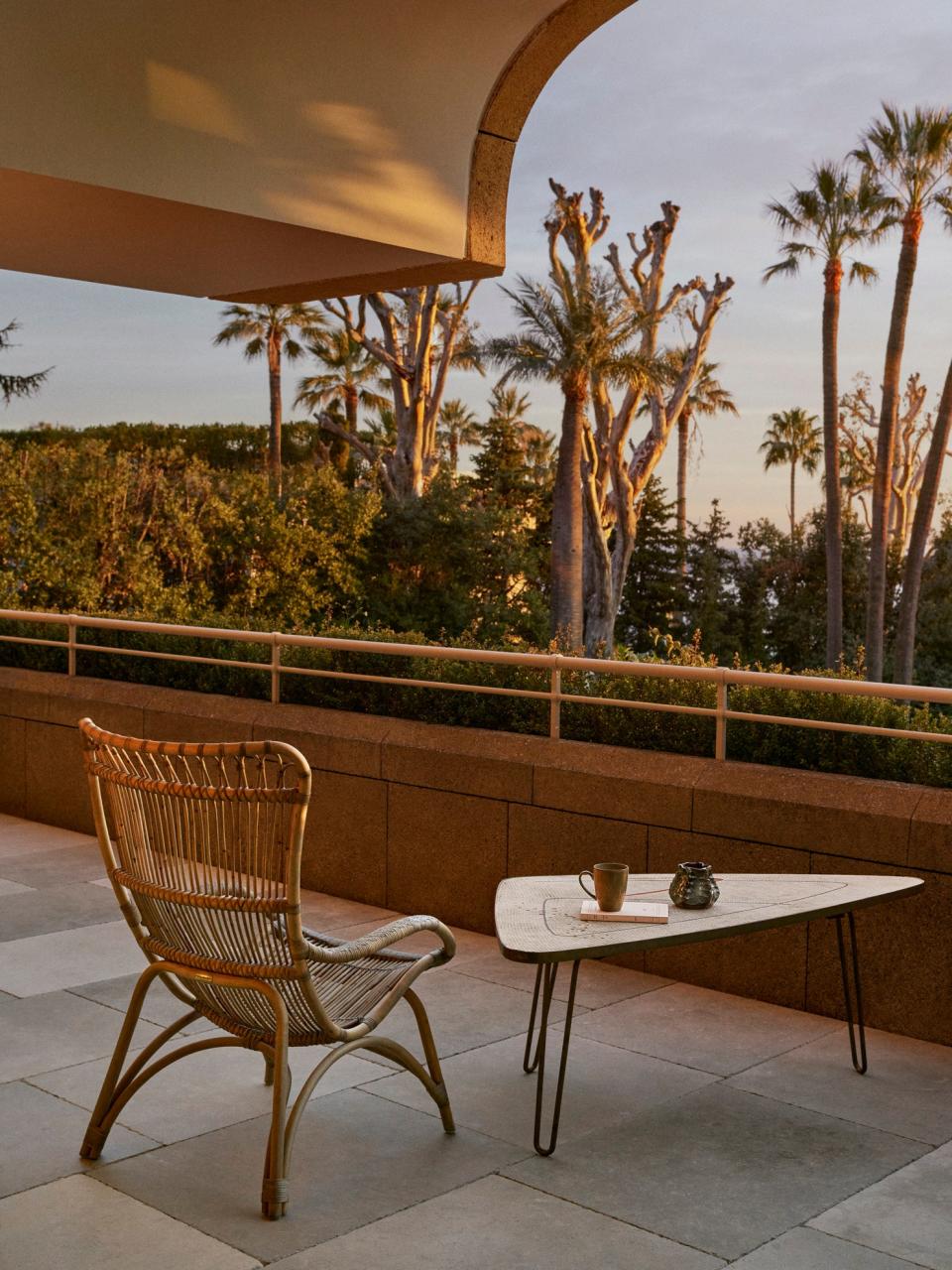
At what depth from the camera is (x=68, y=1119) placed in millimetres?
3906

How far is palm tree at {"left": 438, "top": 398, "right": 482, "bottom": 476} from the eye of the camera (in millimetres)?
49156

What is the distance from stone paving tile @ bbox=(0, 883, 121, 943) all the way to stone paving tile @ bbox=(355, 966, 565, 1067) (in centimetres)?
175

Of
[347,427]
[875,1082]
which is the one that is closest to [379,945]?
[875,1082]

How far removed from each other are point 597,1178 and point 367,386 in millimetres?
41372

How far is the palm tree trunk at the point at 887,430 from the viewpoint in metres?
26.2

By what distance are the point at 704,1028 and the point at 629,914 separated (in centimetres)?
114

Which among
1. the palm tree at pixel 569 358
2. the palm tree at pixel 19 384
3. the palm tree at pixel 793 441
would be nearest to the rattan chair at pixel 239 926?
the palm tree at pixel 569 358

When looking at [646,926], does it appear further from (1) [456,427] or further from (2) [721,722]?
(1) [456,427]

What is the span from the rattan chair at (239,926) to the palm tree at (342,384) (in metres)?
39.3

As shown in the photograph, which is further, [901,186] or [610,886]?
[901,186]

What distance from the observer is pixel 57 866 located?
720 cm

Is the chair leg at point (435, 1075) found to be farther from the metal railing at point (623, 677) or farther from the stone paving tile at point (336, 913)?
the stone paving tile at point (336, 913)

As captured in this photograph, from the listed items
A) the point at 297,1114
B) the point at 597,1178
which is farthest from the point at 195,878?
the point at 597,1178

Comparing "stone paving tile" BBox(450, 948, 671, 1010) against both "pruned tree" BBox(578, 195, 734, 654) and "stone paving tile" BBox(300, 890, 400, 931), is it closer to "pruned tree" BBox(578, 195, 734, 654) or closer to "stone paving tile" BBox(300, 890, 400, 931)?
"stone paving tile" BBox(300, 890, 400, 931)
